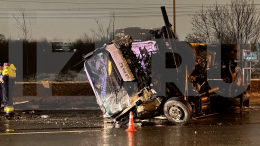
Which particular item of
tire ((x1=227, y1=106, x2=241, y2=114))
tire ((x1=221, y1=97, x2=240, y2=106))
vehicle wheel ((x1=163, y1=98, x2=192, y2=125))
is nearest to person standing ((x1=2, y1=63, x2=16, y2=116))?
vehicle wheel ((x1=163, y1=98, x2=192, y2=125))

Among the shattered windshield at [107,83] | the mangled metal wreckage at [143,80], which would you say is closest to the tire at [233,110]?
the mangled metal wreckage at [143,80]

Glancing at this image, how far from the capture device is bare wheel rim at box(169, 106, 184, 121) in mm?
7809

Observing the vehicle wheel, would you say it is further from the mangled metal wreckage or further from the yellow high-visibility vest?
the yellow high-visibility vest

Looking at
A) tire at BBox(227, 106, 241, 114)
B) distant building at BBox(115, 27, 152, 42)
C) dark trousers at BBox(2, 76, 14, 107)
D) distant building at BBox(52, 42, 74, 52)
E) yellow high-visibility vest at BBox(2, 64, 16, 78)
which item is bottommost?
tire at BBox(227, 106, 241, 114)

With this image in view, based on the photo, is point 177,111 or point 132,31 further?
point 132,31

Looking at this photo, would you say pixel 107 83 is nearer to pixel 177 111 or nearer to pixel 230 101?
pixel 177 111

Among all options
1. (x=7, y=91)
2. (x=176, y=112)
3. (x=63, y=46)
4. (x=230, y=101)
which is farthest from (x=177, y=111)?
(x=63, y=46)

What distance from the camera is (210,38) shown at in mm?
19906

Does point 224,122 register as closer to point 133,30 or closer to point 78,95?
point 78,95

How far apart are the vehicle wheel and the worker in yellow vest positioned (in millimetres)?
5245

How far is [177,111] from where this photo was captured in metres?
→ 7.84

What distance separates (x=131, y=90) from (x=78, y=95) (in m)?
7.02

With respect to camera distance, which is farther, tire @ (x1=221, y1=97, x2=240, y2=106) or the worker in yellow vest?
the worker in yellow vest

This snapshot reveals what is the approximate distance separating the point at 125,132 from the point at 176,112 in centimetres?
160
